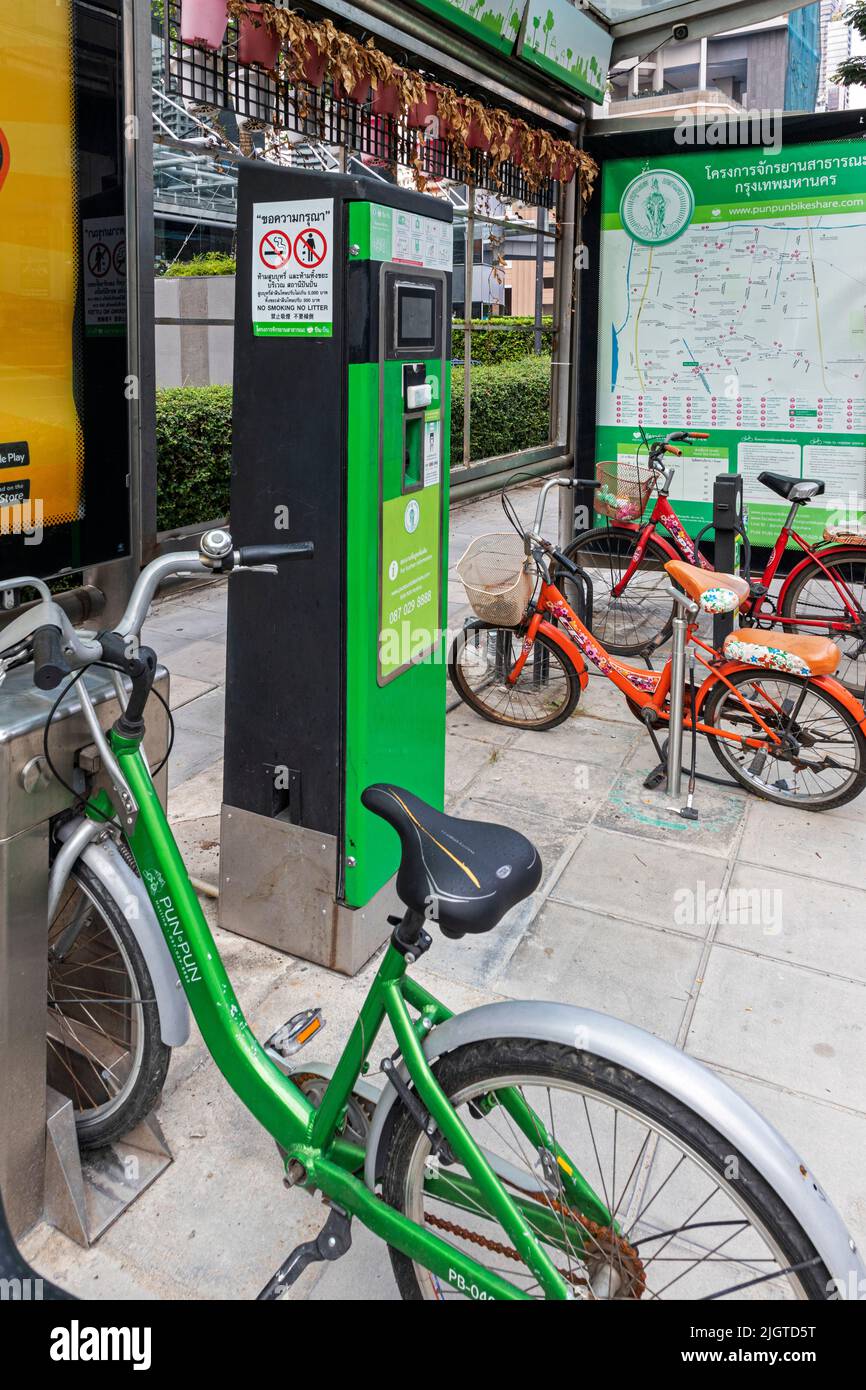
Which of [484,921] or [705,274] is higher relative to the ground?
[705,274]

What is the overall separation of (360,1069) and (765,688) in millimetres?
2967

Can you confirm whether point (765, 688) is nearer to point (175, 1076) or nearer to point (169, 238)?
point (175, 1076)

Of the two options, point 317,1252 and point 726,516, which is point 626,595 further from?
point 317,1252

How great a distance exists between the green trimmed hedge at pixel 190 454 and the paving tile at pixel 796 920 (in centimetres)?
499

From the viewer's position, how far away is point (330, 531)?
2.78 m

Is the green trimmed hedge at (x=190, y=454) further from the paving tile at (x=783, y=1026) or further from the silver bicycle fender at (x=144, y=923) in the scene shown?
the silver bicycle fender at (x=144, y=923)

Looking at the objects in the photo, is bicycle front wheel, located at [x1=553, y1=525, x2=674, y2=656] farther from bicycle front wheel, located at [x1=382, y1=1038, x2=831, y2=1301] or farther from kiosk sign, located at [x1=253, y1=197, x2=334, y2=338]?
bicycle front wheel, located at [x1=382, y1=1038, x2=831, y2=1301]

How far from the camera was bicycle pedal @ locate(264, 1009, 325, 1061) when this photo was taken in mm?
2049

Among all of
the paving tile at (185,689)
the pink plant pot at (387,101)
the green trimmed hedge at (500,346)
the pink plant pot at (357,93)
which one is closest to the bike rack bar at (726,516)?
the pink plant pot at (387,101)

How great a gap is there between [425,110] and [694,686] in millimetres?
2618

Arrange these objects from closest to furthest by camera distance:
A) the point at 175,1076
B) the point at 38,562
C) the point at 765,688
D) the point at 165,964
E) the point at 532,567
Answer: the point at 165,964, the point at 175,1076, the point at 38,562, the point at 765,688, the point at 532,567

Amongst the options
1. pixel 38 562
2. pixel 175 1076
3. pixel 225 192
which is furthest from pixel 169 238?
pixel 175 1076

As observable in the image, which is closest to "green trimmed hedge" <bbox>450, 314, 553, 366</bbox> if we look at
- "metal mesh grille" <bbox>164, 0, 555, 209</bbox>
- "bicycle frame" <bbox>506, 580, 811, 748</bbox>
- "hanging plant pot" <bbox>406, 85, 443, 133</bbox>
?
"metal mesh grille" <bbox>164, 0, 555, 209</bbox>
